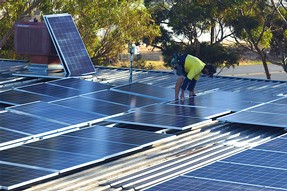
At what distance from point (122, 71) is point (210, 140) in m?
12.9

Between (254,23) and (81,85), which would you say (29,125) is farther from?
(254,23)

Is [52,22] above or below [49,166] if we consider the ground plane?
above

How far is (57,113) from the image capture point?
68.1 feet

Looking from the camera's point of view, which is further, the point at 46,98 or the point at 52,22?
the point at 52,22

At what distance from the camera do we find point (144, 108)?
21766 mm

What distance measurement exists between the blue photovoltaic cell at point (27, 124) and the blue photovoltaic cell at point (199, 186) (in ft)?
17.6

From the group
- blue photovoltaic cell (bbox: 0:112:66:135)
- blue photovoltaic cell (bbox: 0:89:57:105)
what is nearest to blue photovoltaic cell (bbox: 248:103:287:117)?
blue photovoltaic cell (bbox: 0:112:66:135)

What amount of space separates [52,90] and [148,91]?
3062 mm

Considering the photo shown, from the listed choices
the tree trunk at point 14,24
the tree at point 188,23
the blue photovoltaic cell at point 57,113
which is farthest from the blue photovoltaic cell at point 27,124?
the tree at point 188,23

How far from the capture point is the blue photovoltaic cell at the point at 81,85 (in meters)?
24.8

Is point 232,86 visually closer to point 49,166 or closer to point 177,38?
point 49,166

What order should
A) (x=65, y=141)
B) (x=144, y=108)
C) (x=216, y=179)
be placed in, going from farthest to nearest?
(x=144, y=108)
(x=65, y=141)
(x=216, y=179)

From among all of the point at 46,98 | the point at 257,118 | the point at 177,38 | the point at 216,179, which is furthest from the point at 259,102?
the point at 177,38

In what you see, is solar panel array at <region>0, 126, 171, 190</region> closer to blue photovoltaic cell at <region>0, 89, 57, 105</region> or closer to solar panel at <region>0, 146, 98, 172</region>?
solar panel at <region>0, 146, 98, 172</region>
